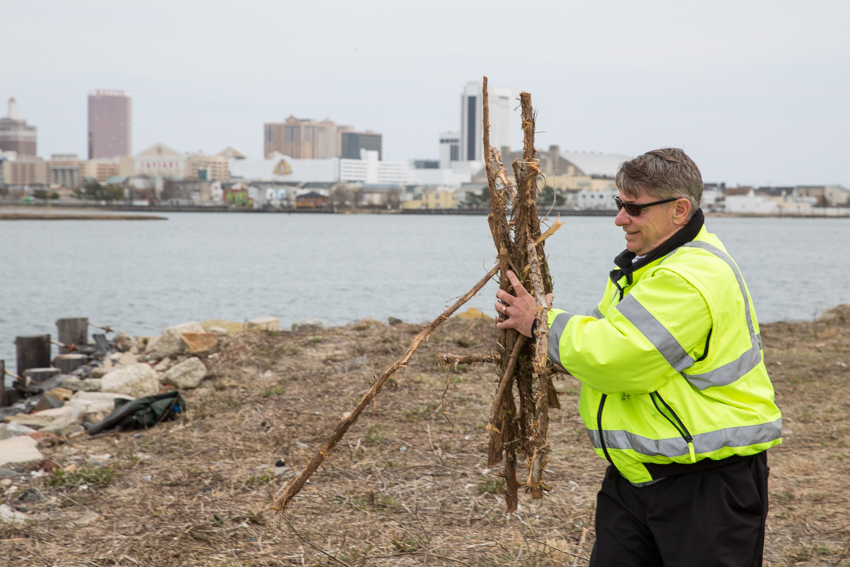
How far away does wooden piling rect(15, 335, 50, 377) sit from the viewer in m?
13.3

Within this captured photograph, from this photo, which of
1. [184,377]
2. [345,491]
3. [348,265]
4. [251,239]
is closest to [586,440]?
[345,491]

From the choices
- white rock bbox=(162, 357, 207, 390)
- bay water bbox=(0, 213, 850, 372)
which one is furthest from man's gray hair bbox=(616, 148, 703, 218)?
bay water bbox=(0, 213, 850, 372)

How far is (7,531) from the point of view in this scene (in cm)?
475

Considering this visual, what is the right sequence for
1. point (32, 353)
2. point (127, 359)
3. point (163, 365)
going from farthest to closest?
point (32, 353) < point (127, 359) < point (163, 365)

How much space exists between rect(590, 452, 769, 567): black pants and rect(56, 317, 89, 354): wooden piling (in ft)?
46.5

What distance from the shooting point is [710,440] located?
2.48 meters

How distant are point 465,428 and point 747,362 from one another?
4270 mm

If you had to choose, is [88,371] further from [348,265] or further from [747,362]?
[348,265]

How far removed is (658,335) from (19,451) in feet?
20.1

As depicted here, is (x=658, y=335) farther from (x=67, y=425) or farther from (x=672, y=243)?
(x=67, y=425)

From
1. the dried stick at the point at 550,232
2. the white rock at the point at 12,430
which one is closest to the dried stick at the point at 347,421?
the dried stick at the point at 550,232

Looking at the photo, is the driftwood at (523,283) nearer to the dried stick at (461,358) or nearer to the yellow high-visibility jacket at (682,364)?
the dried stick at (461,358)

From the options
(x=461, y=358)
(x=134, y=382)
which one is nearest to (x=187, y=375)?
(x=134, y=382)

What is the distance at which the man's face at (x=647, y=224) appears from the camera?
8.84ft
